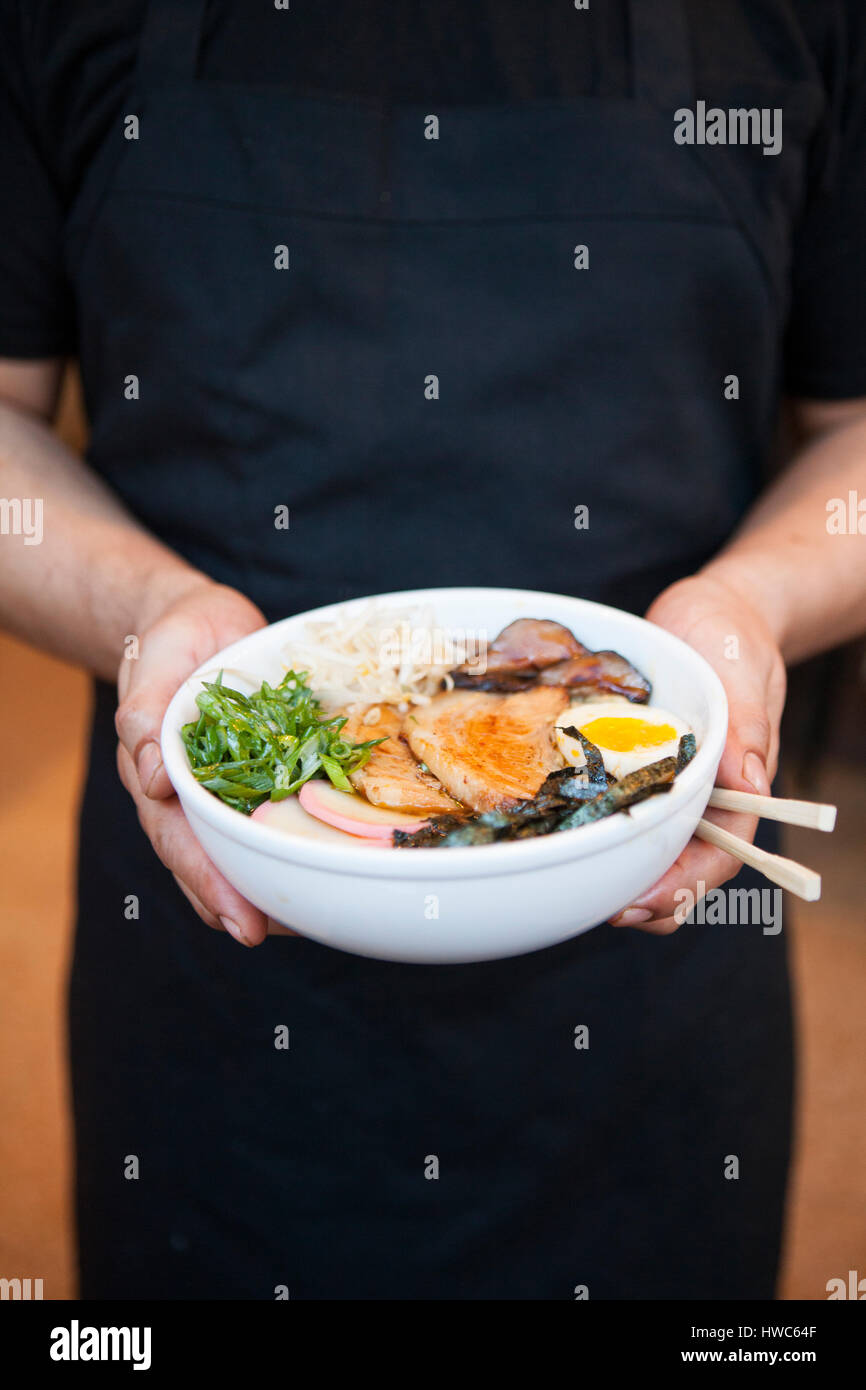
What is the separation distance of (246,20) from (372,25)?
0.60 ft

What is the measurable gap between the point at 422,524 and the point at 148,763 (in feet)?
2.04

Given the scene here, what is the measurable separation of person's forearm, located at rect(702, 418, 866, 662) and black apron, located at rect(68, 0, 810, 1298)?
0.30 feet

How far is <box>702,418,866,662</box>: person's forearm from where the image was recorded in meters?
1.57

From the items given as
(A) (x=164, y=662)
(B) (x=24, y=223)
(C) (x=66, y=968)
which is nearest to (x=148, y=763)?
(A) (x=164, y=662)

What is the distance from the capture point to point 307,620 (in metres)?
1.44

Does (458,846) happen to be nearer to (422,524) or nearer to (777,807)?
(777,807)

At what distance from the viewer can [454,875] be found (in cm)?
96

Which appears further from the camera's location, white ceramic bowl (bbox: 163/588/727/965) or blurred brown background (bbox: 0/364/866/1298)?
blurred brown background (bbox: 0/364/866/1298)

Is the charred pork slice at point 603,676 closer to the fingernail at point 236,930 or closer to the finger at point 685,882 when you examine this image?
the finger at point 685,882

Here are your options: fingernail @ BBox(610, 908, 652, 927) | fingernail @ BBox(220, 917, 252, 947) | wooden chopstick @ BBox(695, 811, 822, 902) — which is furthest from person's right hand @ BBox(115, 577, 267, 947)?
wooden chopstick @ BBox(695, 811, 822, 902)

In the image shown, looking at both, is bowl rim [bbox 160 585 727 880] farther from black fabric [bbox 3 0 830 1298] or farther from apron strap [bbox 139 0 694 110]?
apron strap [bbox 139 0 694 110]

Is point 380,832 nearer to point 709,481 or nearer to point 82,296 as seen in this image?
point 709,481

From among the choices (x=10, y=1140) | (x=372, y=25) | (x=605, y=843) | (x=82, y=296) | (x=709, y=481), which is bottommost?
(x=10, y=1140)

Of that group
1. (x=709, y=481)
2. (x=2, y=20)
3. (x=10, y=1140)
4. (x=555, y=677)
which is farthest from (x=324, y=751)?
(x=10, y=1140)
